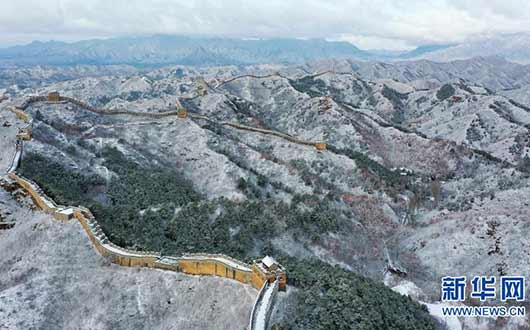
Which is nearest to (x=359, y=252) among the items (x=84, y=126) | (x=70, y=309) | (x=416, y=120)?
(x=70, y=309)

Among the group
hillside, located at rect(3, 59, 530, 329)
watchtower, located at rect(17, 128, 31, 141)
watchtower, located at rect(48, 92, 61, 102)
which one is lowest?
hillside, located at rect(3, 59, 530, 329)

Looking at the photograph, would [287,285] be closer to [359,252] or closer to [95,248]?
[95,248]

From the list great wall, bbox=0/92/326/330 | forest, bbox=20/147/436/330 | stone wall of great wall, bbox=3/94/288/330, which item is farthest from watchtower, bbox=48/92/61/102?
stone wall of great wall, bbox=3/94/288/330

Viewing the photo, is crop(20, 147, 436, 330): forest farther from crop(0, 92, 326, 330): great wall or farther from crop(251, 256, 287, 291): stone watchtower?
crop(0, 92, 326, 330): great wall

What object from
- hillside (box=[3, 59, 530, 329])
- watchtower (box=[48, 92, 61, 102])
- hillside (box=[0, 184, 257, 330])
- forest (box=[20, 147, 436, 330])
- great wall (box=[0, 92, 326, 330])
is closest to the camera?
great wall (box=[0, 92, 326, 330])

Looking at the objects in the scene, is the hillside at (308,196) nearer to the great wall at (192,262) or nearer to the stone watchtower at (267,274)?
the stone watchtower at (267,274)

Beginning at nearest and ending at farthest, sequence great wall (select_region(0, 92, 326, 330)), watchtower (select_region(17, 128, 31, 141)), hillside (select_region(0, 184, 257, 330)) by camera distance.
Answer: great wall (select_region(0, 92, 326, 330)), hillside (select_region(0, 184, 257, 330)), watchtower (select_region(17, 128, 31, 141))

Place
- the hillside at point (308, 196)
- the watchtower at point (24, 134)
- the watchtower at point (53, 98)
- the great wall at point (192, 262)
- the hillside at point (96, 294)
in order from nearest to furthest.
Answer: the great wall at point (192, 262) < the hillside at point (96, 294) < the hillside at point (308, 196) < the watchtower at point (24, 134) < the watchtower at point (53, 98)

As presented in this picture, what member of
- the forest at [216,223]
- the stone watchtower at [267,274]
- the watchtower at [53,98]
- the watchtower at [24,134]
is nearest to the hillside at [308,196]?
the forest at [216,223]

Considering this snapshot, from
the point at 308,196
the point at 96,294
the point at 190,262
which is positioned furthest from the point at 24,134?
the point at 308,196
